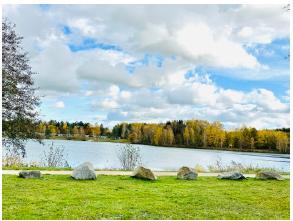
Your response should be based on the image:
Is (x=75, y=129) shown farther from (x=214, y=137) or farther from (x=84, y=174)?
(x=84, y=174)

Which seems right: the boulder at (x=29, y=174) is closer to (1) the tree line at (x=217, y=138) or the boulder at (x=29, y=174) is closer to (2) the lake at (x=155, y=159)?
(2) the lake at (x=155, y=159)

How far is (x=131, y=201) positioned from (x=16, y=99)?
8751 millimetres

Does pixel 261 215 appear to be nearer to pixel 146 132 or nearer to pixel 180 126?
pixel 146 132

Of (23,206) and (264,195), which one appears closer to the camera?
(23,206)

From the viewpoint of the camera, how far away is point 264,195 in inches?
338

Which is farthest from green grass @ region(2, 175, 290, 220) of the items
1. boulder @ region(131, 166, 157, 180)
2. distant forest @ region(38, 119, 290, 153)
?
distant forest @ region(38, 119, 290, 153)

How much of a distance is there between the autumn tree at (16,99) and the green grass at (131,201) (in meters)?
3.72

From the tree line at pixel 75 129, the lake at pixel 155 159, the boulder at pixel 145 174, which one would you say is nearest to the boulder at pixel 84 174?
the boulder at pixel 145 174

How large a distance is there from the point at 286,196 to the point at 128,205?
5463 mm

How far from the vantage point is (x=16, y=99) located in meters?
12.7

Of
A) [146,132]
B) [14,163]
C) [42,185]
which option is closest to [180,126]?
[146,132]

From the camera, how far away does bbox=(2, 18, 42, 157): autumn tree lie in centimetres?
1231

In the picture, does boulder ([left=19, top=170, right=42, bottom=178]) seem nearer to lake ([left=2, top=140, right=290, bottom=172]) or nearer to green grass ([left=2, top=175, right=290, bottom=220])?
green grass ([left=2, top=175, right=290, bottom=220])

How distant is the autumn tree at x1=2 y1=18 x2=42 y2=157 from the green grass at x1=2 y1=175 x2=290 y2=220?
12.2 ft
